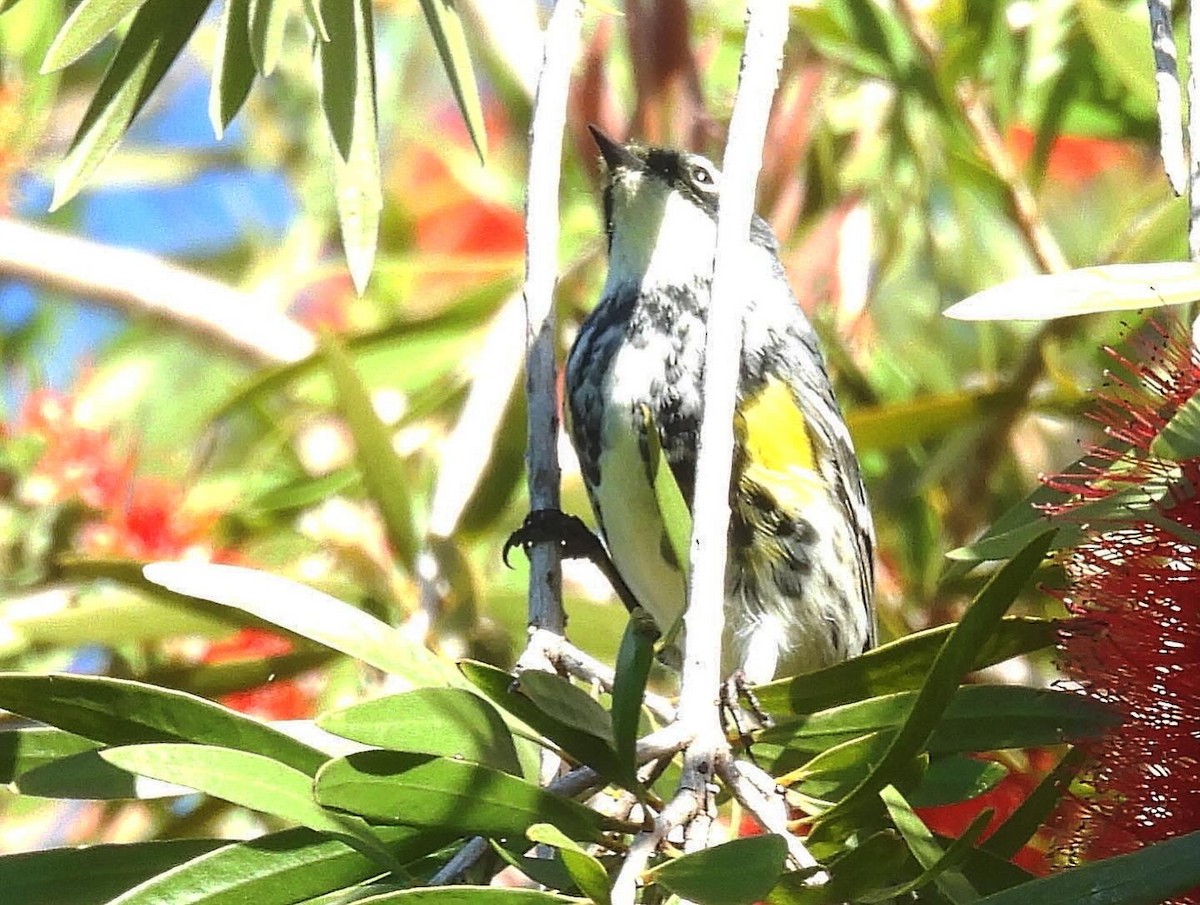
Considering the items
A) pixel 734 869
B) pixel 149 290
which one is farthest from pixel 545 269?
pixel 149 290

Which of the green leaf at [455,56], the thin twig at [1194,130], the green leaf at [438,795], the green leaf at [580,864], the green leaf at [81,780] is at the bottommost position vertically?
the green leaf at [580,864]

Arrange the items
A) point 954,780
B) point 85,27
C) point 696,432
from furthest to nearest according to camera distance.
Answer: point 696,432 → point 85,27 → point 954,780

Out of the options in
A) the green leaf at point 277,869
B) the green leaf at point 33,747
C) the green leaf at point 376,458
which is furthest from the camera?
the green leaf at point 376,458

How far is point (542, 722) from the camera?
132cm

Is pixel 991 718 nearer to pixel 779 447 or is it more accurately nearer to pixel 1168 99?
pixel 1168 99

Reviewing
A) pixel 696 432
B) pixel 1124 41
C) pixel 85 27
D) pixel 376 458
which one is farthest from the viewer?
pixel 376 458

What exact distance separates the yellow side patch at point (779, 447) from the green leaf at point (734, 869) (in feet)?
3.94

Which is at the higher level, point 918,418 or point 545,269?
point 918,418

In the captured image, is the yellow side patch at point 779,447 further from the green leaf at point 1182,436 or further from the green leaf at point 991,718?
the green leaf at point 1182,436

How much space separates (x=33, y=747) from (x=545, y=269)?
0.67 meters

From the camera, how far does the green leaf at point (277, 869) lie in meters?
1.24

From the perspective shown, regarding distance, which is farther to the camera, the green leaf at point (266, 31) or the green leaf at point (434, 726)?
the green leaf at point (266, 31)

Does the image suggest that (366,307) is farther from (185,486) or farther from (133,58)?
(133,58)

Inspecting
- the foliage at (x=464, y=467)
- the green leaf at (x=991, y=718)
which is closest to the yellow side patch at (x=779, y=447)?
the foliage at (x=464, y=467)
